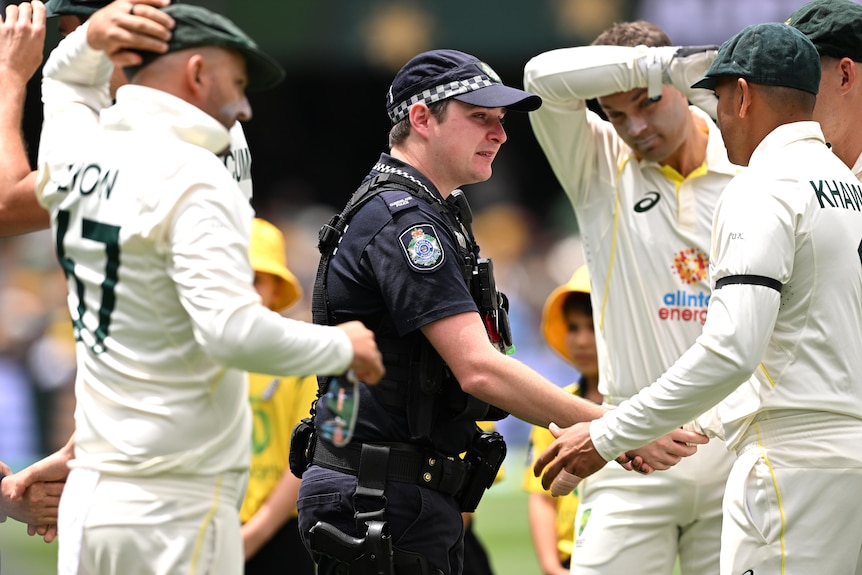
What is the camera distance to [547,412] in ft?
14.8

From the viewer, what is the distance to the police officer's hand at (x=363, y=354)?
3617mm

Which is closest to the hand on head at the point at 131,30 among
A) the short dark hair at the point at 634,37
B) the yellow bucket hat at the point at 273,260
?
the short dark hair at the point at 634,37

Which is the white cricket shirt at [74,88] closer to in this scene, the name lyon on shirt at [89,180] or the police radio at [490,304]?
the name lyon on shirt at [89,180]

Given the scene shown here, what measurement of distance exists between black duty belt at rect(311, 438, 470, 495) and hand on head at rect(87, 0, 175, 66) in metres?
1.54

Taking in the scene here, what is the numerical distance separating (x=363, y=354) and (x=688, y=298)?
229 centimetres

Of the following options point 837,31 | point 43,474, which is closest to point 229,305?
point 43,474

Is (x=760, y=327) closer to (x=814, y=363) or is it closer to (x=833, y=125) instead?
(x=814, y=363)

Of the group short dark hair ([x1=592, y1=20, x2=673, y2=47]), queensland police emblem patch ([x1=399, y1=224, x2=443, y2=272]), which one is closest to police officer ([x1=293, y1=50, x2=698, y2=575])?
queensland police emblem patch ([x1=399, y1=224, x2=443, y2=272])

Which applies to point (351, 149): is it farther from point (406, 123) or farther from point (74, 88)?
point (74, 88)

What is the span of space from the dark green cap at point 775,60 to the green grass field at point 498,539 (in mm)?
5529

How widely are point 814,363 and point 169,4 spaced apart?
2.42 meters

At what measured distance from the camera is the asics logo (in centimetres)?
564

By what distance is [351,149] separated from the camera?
74.5ft

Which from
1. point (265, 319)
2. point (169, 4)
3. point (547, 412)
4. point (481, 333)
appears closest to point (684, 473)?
point (547, 412)
